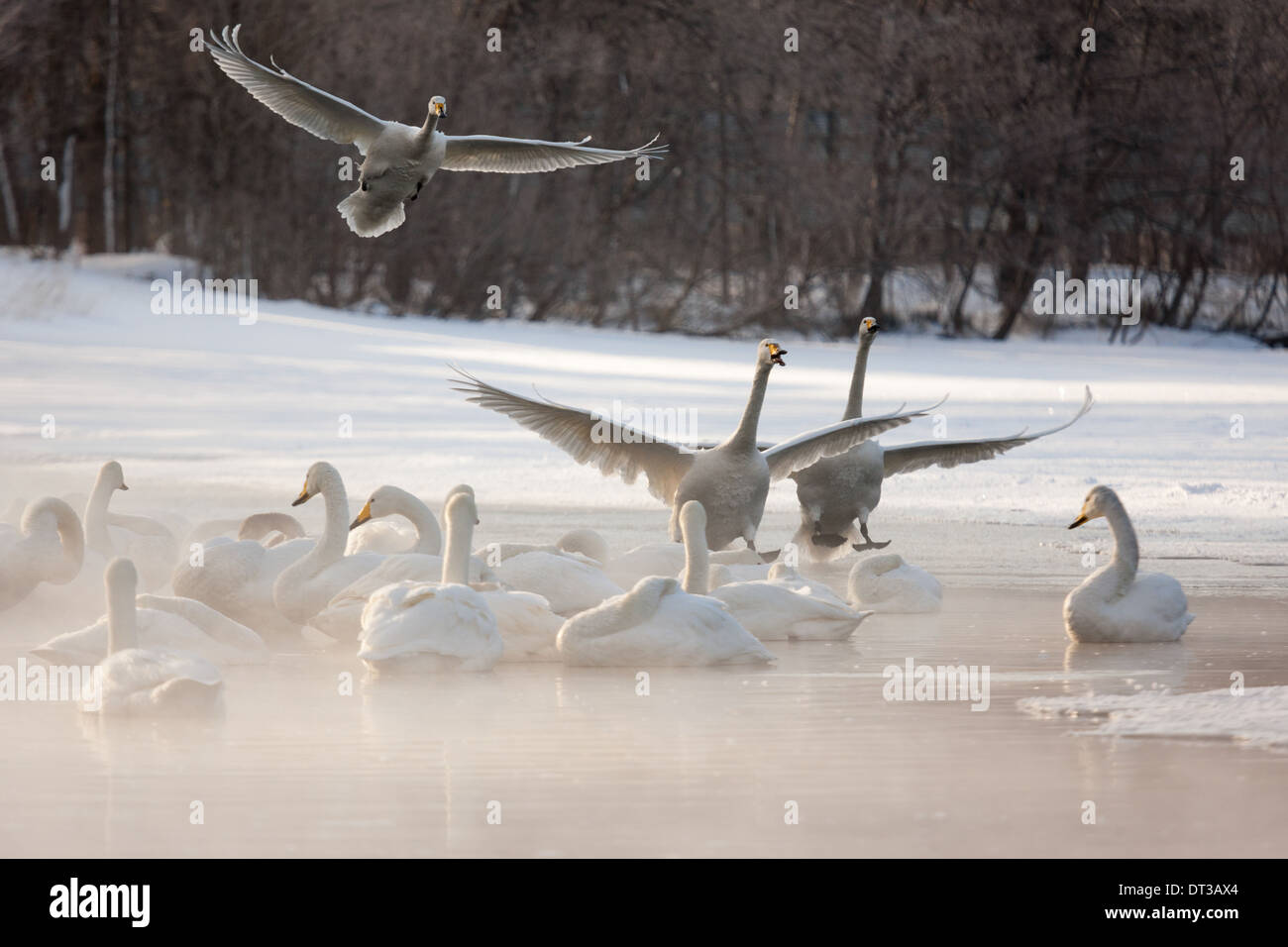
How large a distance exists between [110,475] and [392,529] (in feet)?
3.64

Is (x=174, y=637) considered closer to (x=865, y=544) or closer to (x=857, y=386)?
(x=865, y=544)

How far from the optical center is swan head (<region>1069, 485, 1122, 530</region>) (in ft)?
21.9

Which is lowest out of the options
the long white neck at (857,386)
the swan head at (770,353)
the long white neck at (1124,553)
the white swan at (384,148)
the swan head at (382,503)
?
the long white neck at (1124,553)

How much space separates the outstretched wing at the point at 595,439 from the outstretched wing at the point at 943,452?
1.12 metres

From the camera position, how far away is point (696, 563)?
6.39 meters

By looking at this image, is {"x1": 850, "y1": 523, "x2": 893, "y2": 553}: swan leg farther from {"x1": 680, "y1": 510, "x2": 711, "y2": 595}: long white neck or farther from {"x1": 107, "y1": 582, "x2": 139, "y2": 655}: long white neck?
{"x1": 107, "y1": 582, "x2": 139, "y2": 655}: long white neck

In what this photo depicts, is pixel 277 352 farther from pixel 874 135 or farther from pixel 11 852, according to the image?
pixel 11 852

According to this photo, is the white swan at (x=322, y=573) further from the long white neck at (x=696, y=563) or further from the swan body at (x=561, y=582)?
the long white neck at (x=696, y=563)

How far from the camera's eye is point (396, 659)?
5844mm

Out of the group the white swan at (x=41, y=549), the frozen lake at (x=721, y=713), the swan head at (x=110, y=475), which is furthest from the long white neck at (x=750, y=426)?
the white swan at (x=41, y=549)

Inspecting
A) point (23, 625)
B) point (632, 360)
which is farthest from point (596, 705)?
point (632, 360)

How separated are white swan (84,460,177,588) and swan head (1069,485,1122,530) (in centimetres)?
344

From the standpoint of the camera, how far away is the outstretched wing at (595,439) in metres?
8.01

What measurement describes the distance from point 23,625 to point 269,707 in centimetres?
170
